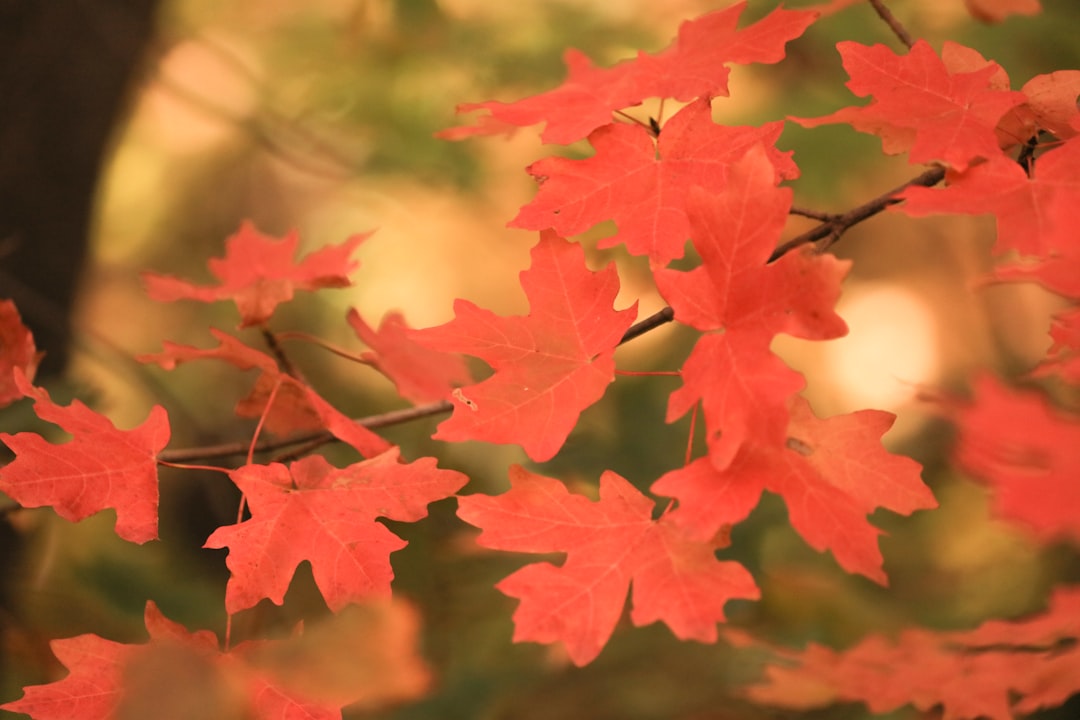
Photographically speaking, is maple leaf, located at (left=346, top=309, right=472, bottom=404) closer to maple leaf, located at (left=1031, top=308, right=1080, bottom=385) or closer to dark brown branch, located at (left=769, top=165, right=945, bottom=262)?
dark brown branch, located at (left=769, top=165, right=945, bottom=262)

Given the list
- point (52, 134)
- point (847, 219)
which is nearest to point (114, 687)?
point (847, 219)

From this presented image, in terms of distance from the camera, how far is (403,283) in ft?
12.5

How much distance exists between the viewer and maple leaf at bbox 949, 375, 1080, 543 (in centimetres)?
51

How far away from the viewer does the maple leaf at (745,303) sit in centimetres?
65

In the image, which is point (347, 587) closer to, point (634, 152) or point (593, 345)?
point (593, 345)

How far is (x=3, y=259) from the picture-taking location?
71.9 inches

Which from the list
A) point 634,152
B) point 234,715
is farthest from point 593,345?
point 234,715

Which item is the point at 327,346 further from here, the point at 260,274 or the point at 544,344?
the point at 544,344

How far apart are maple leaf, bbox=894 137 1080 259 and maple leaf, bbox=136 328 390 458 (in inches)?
21.1

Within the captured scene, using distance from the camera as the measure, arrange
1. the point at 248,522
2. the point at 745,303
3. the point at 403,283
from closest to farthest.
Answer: the point at 745,303, the point at 248,522, the point at 403,283

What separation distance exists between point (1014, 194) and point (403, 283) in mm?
3237

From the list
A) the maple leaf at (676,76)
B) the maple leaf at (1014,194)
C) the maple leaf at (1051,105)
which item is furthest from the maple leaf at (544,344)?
the maple leaf at (1051,105)

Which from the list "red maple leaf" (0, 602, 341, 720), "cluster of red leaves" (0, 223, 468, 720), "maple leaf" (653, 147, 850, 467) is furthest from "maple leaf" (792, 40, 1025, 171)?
"red maple leaf" (0, 602, 341, 720)

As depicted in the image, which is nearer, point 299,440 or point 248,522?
point 248,522
